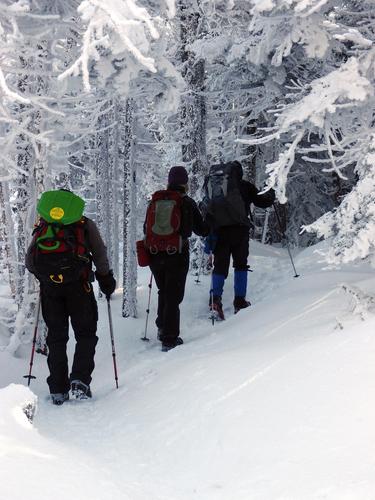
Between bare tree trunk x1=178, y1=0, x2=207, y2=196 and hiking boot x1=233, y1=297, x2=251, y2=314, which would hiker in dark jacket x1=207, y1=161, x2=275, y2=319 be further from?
bare tree trunk x1=178, y1=0, x2=207, y2=196

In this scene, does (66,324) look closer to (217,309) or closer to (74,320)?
(74,320)

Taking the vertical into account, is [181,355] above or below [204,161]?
below

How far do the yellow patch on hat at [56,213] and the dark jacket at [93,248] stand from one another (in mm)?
327

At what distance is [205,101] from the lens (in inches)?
482

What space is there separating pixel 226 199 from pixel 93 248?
131 inches

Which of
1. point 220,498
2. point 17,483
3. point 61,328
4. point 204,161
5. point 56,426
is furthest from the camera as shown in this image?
point 204,161

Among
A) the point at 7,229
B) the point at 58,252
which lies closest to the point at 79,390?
the point at 58,252

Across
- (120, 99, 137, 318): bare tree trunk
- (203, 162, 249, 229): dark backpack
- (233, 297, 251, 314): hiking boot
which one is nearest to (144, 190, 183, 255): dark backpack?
(203, 162, 249, 229): dark backpack

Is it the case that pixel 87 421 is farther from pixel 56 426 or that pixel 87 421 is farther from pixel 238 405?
pixel 238 405

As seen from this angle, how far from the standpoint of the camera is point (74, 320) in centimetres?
638

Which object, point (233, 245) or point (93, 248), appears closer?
point (93, 248)

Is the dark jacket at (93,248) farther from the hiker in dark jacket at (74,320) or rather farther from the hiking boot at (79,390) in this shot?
the hiking boot at (79,390)

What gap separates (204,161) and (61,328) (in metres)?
6.52

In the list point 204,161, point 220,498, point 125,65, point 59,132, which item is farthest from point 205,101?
point 220,498
